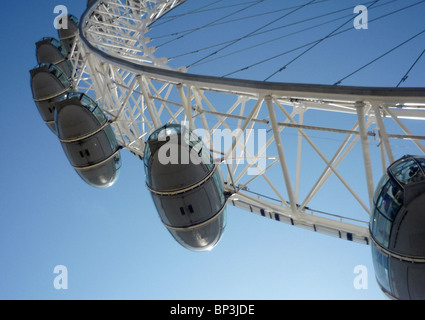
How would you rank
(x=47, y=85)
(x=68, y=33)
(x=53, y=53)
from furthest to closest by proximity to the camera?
(x=68, y=33) < (x=53, y=53) < (x=47, y=85)

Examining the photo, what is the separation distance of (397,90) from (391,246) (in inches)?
108

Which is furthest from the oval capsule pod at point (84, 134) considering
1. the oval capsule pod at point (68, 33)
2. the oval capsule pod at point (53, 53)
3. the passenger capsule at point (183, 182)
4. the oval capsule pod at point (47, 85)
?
the oval capsule pod at point (68, 33)

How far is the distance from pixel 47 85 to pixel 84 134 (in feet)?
21.4

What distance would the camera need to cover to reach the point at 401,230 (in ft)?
21.8

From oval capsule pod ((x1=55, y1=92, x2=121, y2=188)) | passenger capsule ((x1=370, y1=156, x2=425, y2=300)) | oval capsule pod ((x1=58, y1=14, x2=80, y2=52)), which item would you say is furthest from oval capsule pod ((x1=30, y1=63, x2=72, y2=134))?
passenger capsule ((x1=370, y1=156, x2=425, y2=300))

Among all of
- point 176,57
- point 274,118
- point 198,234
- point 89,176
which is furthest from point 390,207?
point 176,57

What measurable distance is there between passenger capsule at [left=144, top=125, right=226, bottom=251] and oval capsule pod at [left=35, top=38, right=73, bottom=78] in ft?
59.1

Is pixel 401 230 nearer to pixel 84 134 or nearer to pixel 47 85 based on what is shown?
pixel 84 134

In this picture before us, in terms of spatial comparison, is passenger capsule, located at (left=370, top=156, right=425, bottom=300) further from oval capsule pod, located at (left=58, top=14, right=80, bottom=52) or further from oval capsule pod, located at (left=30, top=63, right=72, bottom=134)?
oval capsule pod, located at (left=58, top=14, right=80, bottom=52)

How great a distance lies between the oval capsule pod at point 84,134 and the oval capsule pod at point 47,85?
5286 millimetres

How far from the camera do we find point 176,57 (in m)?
18.3

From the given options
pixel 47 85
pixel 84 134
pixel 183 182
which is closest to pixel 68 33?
pixel 47 85

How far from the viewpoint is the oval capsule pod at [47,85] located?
1927 cm
